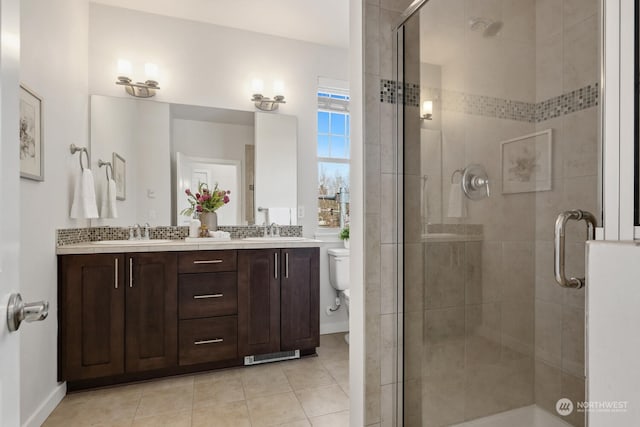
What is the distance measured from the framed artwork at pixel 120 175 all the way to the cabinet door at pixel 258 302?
1154 mm

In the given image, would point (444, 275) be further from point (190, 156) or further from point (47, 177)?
point (190, 156)

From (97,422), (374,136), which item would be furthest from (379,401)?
(97,422)

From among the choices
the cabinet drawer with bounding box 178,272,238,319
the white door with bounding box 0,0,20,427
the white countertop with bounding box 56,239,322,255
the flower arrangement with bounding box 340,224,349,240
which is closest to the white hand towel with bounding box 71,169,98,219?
the white countertop with bounding box 56,239,322,255

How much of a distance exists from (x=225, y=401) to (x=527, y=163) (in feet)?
6.66

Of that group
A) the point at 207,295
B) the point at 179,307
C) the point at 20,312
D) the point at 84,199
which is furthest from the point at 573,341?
the point at 84,199

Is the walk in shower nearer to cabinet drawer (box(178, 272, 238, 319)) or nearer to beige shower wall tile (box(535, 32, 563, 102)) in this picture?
beige shower wall tile (box(535, 32, 563, 102))

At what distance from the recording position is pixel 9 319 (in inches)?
24.1

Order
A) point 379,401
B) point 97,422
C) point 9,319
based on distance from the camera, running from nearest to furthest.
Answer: point 9,319 < point 379,401 < point 97,422

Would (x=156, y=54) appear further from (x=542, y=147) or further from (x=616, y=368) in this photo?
(x=616, y=368)

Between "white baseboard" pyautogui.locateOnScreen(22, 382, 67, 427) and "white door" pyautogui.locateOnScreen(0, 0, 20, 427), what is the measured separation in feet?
4.90

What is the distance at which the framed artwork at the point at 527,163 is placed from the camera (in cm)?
115

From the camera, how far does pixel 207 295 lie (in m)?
2.33

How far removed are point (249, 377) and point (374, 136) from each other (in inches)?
73.2

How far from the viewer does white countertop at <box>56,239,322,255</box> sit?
2.08m
